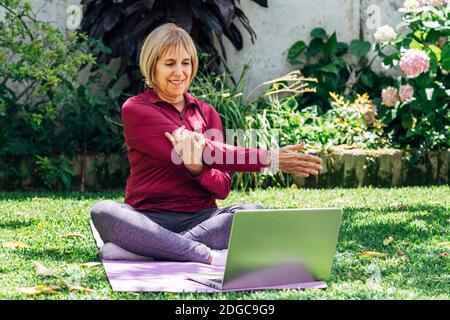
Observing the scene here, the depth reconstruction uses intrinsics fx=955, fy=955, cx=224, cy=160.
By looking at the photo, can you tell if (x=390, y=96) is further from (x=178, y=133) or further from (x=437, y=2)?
(x=178, y=133)

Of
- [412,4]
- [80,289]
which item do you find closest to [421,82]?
[412,4]

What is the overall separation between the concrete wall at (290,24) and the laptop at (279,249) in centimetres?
457

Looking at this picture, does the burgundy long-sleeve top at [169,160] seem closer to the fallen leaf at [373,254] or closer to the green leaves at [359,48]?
the fallen leaf at [373,254]

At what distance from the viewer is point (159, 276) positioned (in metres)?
3.77

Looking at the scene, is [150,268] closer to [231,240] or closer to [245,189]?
[231,240]

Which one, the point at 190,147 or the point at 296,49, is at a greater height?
the point at 296,49

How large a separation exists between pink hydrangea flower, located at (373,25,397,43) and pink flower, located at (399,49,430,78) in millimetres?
403

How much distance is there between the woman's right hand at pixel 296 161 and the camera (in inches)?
149

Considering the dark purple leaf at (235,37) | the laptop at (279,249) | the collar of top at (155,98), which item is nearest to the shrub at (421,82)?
the dark purple leaf at (235,37)

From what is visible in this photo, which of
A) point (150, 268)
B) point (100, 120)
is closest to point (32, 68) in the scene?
point (100, 120)

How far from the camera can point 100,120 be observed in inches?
281

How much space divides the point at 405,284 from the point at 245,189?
131 inches

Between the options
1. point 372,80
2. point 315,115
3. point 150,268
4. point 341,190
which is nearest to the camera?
point 150,268

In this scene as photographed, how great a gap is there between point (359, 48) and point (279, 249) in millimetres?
4829
